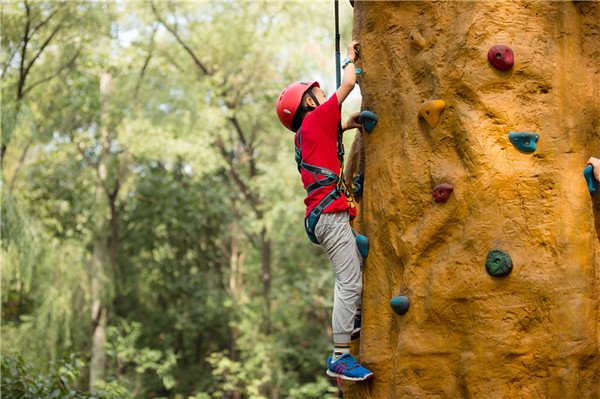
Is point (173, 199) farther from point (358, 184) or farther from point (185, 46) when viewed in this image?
point (358, 184)

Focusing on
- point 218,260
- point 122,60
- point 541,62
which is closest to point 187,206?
point 218,260

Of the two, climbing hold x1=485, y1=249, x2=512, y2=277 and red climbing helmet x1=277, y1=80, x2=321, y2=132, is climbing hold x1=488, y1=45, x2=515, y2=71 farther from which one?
red climbing helmet x1=277, y1=80, x2=321, y2=132

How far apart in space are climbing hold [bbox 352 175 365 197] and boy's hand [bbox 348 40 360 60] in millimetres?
631

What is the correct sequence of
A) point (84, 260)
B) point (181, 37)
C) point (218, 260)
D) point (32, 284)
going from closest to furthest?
point (32, 284), point (84, 260), point (181, 37), point (218, 260)

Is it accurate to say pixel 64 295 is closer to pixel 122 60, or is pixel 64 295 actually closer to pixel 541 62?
pixel 122 60

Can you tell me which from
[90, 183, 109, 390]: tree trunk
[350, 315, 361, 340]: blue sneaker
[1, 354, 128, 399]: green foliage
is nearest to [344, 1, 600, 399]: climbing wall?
[350, 315, 361, 340]: blue sneaker

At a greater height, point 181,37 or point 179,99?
point 181,37

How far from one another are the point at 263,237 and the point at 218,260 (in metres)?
1.48

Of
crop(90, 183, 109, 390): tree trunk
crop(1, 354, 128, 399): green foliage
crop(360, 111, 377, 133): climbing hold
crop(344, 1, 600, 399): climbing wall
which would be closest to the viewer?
crop(344, 1, 600, 399): climbing wall

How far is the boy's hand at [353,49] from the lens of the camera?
10.5 feet

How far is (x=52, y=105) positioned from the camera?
11.4 metres

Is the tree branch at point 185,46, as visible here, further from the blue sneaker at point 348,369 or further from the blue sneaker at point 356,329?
the blue sneaker at point 348,369

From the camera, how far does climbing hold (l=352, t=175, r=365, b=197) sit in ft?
10.7

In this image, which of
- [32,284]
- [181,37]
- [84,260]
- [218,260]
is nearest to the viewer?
[32,284]
